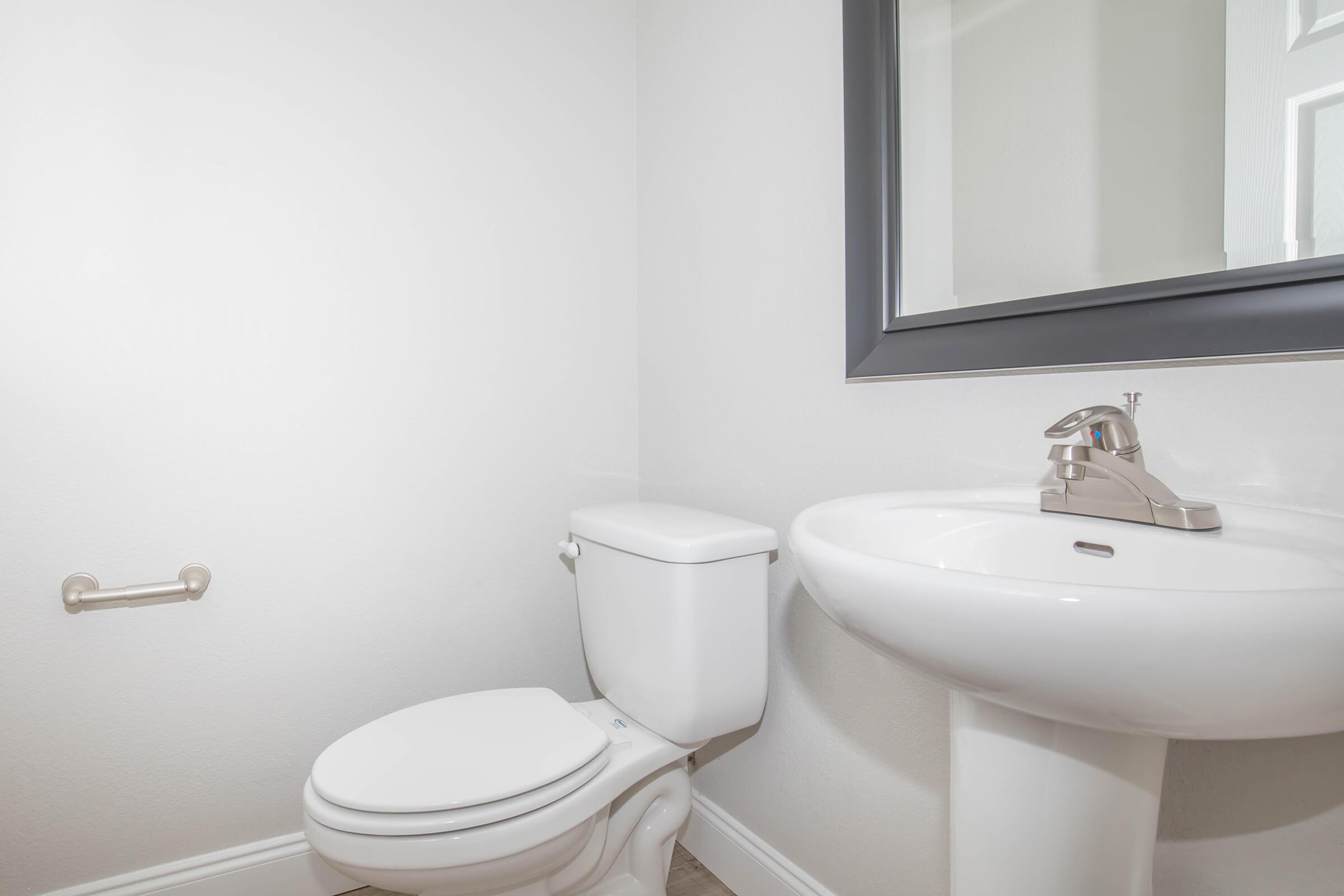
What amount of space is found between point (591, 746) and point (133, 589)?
0.86m

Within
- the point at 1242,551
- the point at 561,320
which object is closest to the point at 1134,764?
the point at 1242,551

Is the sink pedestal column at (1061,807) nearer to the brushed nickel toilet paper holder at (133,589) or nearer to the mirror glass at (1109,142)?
the mirror glass at (1109,142)

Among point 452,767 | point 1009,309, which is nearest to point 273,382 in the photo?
point 452,767

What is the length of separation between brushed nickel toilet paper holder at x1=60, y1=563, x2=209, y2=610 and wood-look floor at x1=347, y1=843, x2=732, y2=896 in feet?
2.28

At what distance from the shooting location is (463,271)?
1.45 m

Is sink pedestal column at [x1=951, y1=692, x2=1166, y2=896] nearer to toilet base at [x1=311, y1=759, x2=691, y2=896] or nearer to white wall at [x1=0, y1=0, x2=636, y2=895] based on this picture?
toilet base at [x1=311, y1=759, x2=691, y2=896]

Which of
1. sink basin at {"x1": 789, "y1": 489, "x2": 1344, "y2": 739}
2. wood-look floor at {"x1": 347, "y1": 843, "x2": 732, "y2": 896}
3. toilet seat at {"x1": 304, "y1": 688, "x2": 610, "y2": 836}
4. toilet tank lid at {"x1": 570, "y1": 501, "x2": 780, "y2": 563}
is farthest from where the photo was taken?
wood-look floor at {"x1": 347, "y1": 843, "x2": 732, "y2": 896}

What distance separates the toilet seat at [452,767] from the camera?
0.89 metres

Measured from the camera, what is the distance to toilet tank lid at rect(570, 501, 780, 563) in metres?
1.08

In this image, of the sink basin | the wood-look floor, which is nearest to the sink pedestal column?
the sink basin

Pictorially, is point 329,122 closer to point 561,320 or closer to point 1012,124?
point 561,320

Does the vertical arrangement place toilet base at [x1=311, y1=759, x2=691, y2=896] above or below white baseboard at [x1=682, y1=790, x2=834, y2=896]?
above

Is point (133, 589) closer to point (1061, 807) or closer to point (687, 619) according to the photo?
point (687, 619)

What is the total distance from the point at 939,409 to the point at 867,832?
0.68 m
